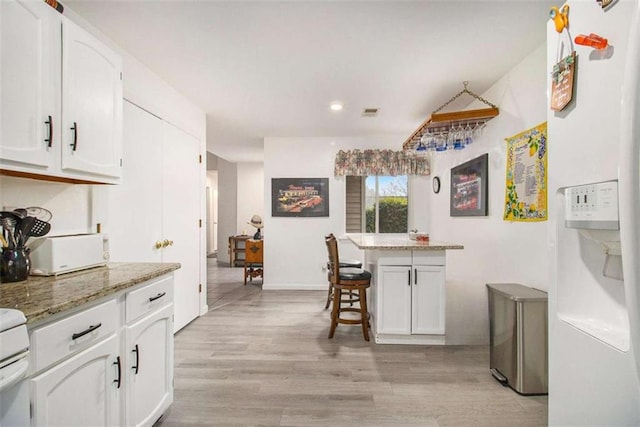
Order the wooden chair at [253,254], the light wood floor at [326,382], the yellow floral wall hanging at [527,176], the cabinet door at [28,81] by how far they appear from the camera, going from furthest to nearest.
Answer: the wooden chair at [253,254] < the yellow floral wall hanging at [527,176] < the light wood floor at [326,382] < the cabinet door at [28,81]

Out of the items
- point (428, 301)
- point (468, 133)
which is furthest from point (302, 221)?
point (468, 133)

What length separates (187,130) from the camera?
3.25 meters

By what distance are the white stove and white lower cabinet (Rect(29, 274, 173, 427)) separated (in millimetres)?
35

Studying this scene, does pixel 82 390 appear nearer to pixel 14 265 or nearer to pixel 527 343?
pixel 14 265

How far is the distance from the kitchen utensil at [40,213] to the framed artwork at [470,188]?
3.50 meters

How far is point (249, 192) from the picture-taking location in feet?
23.3

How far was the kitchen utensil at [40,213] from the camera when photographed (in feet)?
5.21

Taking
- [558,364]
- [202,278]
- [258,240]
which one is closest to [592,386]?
[558,364]

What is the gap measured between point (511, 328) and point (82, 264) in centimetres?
272

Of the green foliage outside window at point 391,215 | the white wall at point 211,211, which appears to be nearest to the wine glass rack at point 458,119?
the green foliage outside window at point 391,215

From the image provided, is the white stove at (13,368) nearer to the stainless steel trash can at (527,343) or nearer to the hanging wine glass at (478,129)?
the stainless steel trash can at (527,343)

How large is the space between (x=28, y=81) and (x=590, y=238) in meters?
2.28

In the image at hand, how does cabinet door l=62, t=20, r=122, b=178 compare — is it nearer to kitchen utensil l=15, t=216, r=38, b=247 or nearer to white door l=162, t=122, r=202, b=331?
kitchen utensil l=15, t=216, r=38, b=247

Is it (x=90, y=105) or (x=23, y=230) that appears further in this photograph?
(x=90, y=105)
